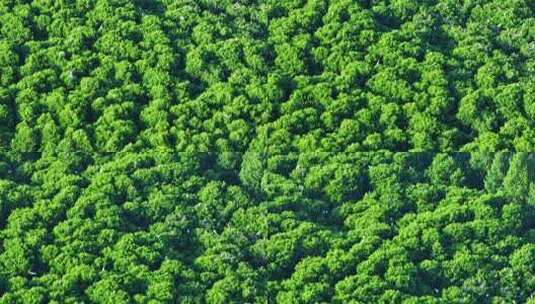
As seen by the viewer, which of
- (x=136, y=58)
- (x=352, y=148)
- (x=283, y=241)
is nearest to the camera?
(x=283, y=241)

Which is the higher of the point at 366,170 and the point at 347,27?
the point at 347,27

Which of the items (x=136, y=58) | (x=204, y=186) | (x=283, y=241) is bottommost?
(x=283, y=241)

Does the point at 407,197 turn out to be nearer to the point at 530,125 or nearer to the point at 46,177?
the point at 530,125

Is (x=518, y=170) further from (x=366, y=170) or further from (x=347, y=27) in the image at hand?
(x=347, y=27)

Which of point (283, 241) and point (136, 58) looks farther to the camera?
point (136, 58)

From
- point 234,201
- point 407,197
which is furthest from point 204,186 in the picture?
point 407,197

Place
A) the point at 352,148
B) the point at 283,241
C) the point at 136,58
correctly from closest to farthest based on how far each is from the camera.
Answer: the point at 283,241
the point at 352,148
the point at 136,58
